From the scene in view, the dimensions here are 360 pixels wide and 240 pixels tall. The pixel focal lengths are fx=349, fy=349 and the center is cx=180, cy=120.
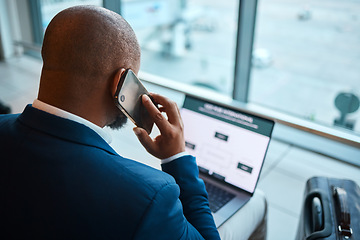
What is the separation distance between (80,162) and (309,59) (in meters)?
2.64

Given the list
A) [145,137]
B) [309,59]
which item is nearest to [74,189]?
[145,137]

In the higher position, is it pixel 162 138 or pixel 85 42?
pixel 85 42

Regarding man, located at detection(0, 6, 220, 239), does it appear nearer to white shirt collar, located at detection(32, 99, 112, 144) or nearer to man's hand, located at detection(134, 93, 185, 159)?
white shirt collar, located at detection(32, 99, 112, 144)

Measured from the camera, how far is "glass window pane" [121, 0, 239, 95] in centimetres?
337

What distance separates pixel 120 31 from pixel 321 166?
1839mm

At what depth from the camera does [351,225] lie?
1140mm

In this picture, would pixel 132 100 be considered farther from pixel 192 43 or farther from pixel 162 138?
pixel 192 43

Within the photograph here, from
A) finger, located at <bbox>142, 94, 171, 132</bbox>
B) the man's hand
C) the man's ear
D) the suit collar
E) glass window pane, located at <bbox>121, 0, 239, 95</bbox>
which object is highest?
the man's ear

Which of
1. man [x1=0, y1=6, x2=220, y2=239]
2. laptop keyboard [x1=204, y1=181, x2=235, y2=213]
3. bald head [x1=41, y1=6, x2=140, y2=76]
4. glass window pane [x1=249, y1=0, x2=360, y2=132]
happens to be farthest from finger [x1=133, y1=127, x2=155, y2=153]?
glass window pane [x1=249, y1=0, x2=360, y2=132]

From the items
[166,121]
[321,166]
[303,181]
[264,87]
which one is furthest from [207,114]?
[264,87]

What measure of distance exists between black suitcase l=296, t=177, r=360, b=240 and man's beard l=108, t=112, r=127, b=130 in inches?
27.7

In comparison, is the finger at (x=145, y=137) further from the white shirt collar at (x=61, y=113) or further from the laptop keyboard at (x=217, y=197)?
the laptop keyboard at (x=217, y=197)

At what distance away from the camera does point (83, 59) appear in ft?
2.47

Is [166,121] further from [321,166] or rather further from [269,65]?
[269,65]
